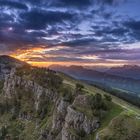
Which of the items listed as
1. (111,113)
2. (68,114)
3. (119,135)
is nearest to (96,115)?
(111,113)

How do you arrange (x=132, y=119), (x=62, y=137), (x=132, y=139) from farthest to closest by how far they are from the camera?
(x=62, y=137) → (x=132, y=119) → (x=132, y=139)

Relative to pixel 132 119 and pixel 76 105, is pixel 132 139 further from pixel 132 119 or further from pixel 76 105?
pixel 76 105

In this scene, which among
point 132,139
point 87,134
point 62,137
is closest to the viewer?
point 132,139

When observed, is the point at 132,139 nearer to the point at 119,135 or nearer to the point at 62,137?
the point at 119,135

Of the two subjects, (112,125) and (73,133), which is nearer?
(112,125)

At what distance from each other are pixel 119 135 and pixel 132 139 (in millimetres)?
5540

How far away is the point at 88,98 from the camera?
196 meters

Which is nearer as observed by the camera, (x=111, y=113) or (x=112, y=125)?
(x=112, y=125)

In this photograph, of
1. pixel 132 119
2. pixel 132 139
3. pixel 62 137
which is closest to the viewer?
pixel 132 139

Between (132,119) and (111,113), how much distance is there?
2901 cm

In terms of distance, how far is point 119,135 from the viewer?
5822 inches

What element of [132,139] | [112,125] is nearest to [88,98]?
[112,125]

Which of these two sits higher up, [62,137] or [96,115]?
[96,115]

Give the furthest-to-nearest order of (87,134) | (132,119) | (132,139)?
1. (87,134)
2. (132,119)
3. (132,139)
